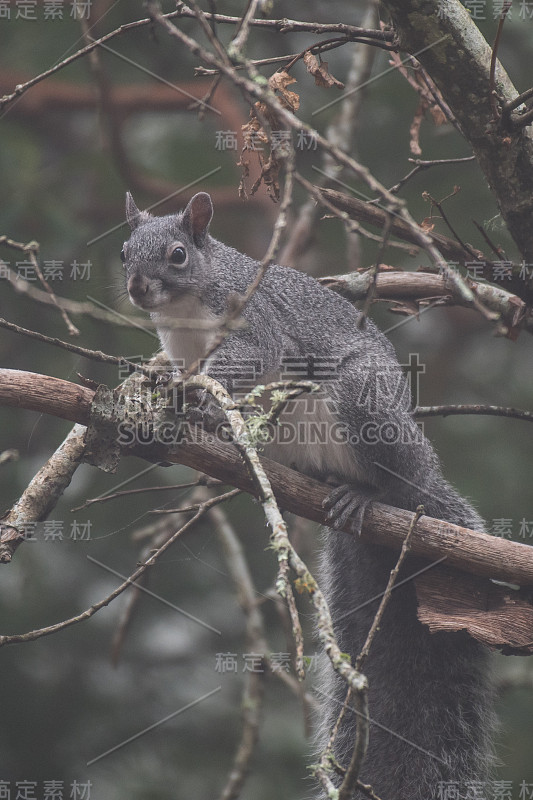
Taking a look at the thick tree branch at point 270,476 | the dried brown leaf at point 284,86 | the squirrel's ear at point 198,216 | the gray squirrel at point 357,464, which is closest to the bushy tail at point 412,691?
the gray squirrel at point 357,464

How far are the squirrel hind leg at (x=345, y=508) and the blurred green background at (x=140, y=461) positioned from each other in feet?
2.96

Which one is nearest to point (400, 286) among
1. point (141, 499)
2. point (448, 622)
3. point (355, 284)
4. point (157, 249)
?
point (355, 284)

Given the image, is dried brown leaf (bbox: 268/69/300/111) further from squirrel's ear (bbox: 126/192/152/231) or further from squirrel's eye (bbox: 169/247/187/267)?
squirrel's ear (bbox: 126/192/152/231)

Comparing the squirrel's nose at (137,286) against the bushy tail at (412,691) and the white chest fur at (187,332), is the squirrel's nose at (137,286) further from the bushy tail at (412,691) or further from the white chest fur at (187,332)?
the bushy tail at (412,691)

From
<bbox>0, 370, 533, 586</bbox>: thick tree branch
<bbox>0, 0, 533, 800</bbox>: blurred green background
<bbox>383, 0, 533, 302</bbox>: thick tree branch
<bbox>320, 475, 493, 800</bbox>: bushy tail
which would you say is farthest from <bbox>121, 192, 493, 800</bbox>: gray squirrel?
<bbox>383, 0, 533, 302</bbox>: thick tree branch

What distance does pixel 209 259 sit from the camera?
2693 millimetres

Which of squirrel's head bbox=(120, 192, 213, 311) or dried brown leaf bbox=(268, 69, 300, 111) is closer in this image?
dried brown leaf bbox=(268, 69, 300, 111)

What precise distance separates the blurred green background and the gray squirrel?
18.6 inches

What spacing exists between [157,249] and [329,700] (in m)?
1.49

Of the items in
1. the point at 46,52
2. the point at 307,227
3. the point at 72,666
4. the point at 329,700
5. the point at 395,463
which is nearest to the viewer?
the point at 395,463

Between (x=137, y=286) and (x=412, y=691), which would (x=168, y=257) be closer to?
(x=137, y=286)

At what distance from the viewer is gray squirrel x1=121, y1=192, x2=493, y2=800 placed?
2371mm

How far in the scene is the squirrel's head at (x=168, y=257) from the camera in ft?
8.11

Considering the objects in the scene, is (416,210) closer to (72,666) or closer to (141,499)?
(141,499)
